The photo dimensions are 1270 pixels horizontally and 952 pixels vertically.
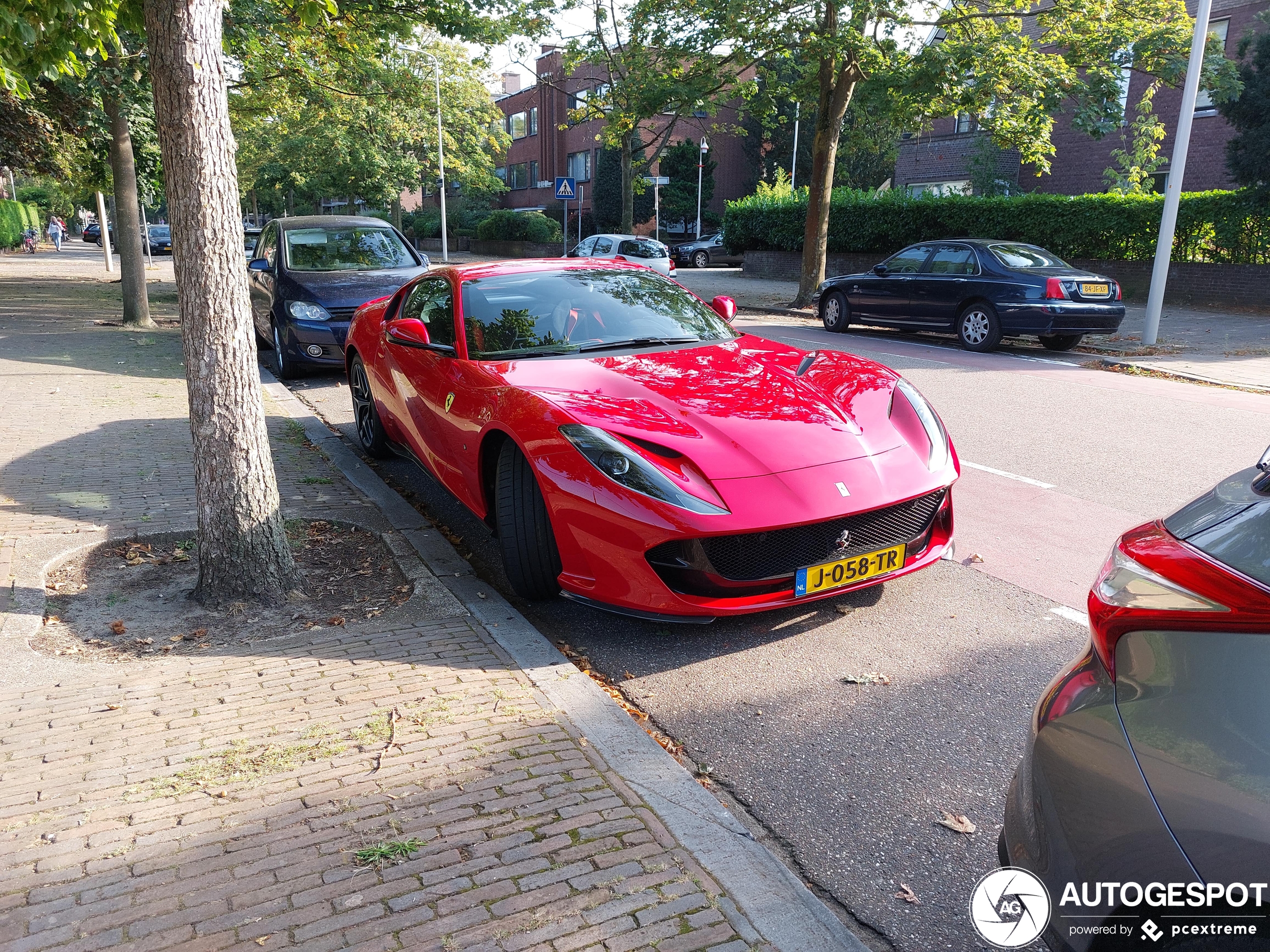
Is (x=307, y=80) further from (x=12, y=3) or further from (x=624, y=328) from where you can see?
(x=624, y=328)

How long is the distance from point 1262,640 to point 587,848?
5.71 feet

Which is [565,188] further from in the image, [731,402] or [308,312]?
[731,402]

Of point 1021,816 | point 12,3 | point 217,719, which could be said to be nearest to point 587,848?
point 1021,816

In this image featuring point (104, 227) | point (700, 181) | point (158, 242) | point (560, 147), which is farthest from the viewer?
point (560, 147)

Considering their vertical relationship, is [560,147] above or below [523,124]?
below

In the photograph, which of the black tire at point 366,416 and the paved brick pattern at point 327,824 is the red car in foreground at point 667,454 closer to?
the paved brick pattern at point 327,824

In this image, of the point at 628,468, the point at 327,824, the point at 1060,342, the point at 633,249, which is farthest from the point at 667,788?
the point at 633,249

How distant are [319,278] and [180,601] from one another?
6.83 metres

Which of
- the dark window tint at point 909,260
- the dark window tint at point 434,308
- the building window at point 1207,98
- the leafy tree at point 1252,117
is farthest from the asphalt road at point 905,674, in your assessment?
the building window at point 1207,98

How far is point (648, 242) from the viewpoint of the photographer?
24.7 meters

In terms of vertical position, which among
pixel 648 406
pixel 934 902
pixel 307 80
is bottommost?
pixel 934 902

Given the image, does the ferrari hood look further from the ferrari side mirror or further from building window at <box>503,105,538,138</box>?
building window at <box>503,105,538,138</box>

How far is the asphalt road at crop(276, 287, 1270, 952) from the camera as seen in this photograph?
2.70 meters

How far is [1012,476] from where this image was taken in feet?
21.6
